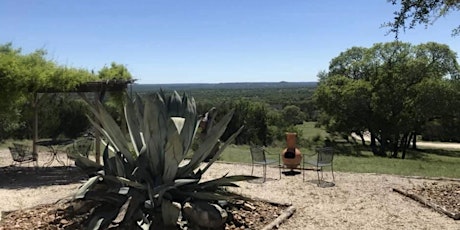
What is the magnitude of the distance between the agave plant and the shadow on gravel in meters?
3.60

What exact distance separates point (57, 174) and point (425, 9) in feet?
27.5

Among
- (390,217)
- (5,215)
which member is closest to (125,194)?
(5,215)

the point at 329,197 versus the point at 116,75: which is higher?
the point at 116,75

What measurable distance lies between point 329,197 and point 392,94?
702 inches

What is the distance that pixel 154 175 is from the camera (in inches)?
205

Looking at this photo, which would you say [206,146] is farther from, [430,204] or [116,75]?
[116,75]

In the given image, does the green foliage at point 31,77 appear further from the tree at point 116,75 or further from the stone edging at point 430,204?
the stone edging at point 430,204

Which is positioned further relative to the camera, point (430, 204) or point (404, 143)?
point (404, 143)

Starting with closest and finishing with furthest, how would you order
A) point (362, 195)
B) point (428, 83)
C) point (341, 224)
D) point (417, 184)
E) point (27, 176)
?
1. point (341, 224)
2. point (362, 195)
3. point (417, 184)
4. point (27, 176)
5. point (428, 83)

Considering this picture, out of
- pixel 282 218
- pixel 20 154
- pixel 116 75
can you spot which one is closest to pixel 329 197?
pixel 282 218

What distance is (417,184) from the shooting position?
8648 mm

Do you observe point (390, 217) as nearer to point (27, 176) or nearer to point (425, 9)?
point (425, 9)

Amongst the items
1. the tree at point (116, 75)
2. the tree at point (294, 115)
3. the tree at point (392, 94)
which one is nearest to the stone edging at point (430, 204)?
the tree at point (116, 75)

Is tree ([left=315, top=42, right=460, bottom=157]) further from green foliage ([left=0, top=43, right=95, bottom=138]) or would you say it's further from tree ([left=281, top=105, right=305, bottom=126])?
green foliage ([left=0, top=43, right=95, bottom=138])
